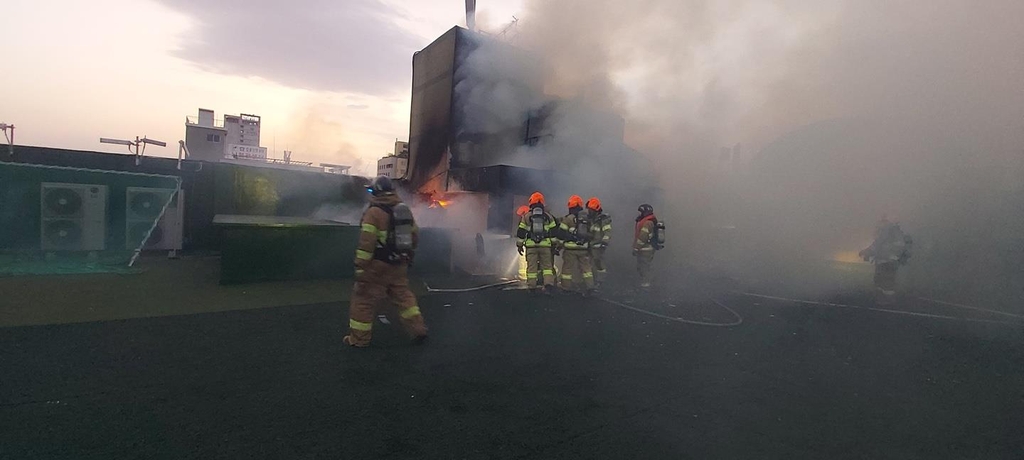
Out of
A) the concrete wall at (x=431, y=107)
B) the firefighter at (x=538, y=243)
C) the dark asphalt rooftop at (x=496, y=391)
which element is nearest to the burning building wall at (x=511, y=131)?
the concrete wall at (x=431, y=107)

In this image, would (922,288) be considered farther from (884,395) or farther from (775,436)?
(775,436)

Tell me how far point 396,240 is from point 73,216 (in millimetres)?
7162

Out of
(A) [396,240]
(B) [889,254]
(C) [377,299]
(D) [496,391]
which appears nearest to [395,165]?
(A) [396,240]

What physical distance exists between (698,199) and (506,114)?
5.29m

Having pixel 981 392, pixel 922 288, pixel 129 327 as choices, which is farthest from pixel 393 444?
pixel 922 288

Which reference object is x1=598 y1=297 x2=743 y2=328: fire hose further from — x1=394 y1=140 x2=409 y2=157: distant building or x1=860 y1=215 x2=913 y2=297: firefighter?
x1=394 y1=140 x2=409 y2=157: distant building

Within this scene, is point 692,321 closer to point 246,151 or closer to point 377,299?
point 377,299

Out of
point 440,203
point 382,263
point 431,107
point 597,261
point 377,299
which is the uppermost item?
point 431,107

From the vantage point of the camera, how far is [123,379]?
3596 mm

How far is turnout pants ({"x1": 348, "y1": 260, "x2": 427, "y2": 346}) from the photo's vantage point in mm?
4668

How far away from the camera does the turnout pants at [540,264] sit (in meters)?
7.88

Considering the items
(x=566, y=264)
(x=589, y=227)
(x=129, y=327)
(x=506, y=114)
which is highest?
(x=506, y=114)

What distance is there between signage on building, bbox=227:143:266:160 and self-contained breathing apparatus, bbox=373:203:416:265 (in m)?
18.1

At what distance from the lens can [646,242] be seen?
8.65m
